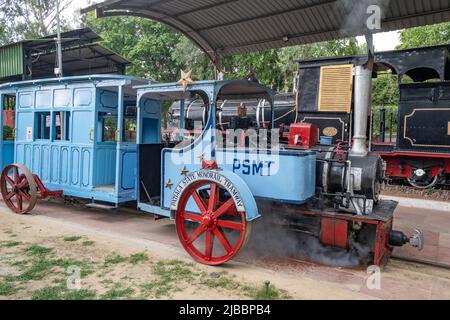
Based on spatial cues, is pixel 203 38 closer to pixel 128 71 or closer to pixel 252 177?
pixel 252 177

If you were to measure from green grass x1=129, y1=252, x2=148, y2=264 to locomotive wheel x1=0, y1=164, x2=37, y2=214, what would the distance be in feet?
9.24

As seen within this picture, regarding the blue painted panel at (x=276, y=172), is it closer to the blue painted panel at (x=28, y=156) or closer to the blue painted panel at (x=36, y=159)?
the blue painted panel at (x=36, y=159)

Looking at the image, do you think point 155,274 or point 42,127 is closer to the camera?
point 155,274

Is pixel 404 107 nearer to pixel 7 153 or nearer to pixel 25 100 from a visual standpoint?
pixel 25 100

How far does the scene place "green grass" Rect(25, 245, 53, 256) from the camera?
4537 mm

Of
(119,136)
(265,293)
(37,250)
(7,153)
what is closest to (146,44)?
(7,153)

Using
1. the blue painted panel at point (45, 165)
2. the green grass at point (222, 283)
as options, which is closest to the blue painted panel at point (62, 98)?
the blue painted panel at point (45, 165)

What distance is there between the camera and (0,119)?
7.65 m

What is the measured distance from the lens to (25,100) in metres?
7.24

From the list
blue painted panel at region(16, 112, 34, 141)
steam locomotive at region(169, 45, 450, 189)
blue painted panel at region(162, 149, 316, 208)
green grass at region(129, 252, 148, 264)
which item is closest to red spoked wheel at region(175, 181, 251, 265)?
blue painted panel at region(162, 149, 316, 208)

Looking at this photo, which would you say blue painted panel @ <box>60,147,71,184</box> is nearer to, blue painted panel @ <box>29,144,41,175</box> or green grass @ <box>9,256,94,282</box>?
blue painted panel @ <box>29,144,41,175</box>

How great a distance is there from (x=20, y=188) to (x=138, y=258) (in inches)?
137

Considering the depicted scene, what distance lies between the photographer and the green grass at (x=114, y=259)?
430 centimetres

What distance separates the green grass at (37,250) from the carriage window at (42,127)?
9.48ft
